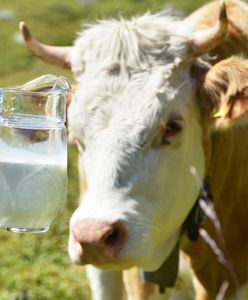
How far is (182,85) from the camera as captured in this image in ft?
18.7

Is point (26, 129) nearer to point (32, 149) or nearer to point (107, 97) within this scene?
point (32, 149)

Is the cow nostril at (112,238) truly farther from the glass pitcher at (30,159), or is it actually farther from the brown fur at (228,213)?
the glass pitcher at (30,159)

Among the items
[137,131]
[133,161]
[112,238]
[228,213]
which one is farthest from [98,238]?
[228,213]

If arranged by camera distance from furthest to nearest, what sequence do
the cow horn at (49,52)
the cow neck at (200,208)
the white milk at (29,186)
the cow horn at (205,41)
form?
1. the cow horn at (49,52)
2. the cow neck at (200,208)
3. the cow horn at (205,41)
4. the white milk at (29,186)

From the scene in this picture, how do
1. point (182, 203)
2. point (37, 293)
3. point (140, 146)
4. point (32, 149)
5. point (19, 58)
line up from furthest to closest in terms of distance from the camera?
point (19, 58)
point (37, 293)
point (182, 203)
point (140, 146)
point (32, 149)

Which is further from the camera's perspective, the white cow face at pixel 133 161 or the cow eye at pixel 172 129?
the cow eye at pixel 172 129

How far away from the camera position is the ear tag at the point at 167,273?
237 inches

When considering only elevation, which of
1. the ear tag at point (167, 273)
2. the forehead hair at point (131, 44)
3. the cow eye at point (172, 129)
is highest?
the forehead hair at point (131, 44)

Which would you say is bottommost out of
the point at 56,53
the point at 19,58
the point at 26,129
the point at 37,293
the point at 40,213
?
the point at 19,58

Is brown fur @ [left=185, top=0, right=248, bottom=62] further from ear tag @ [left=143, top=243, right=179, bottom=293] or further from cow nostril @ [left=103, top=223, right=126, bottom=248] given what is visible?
cow nostril @ [left=103, top=223, right=126, bottom=248]

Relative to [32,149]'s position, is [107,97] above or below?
below

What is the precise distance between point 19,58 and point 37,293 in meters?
22.2

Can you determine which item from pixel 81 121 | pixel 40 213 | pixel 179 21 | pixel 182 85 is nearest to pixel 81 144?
pixel 81 121

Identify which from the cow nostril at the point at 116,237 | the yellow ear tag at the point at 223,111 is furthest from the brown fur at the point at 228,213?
the cow nostril at the point at 116,237
